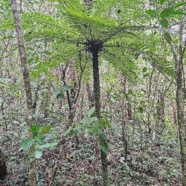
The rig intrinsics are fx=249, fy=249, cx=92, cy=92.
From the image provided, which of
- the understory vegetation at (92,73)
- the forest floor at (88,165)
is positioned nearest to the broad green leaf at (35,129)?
Answer: the understory vegetation at (92,73)

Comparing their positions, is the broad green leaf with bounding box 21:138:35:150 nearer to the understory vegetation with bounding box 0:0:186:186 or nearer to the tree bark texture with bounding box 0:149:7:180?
the understory vegetation with bounding box 0:0:186:186

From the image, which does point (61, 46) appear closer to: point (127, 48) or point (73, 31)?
point (73, 31)

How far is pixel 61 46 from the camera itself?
112 inches

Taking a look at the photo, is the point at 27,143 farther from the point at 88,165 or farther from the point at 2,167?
the point at 88,165

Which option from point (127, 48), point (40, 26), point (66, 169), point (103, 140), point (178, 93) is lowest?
point (66, 169)

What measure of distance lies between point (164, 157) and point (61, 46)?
464 centimetres

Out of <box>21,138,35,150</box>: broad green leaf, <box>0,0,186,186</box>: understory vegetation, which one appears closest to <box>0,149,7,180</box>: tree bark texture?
<box>0,0,186,186</box>: understory vegetation

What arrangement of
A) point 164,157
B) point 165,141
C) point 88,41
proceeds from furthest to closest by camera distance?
point 165,141
point 164,157
point 88,41

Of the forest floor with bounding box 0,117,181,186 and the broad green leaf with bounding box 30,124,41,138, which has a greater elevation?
the broad green leaf with bounding box 30,124,41,138

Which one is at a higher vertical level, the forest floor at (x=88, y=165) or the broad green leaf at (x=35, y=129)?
the broad green leaf at (x=35, y=129)

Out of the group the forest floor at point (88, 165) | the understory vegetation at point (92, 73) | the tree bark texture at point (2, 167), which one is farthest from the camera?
the forest floor at point (88, 165)

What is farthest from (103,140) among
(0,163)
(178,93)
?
(0,163)

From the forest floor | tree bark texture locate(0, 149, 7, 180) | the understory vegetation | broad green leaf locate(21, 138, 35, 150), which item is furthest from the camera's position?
→ the forest floor

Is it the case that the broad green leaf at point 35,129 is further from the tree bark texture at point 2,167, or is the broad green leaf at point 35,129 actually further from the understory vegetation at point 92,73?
the tree bark texture at point 2,167
